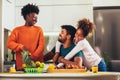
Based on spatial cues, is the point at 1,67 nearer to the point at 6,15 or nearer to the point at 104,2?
the point at 6,15

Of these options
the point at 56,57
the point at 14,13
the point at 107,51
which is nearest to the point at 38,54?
the point at 56,57

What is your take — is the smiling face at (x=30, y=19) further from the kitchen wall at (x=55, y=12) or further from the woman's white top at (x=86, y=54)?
the woman's white top at (x=86, y=54)

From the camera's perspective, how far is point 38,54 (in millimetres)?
2506

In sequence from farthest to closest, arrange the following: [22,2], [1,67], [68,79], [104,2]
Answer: [104,2] < [22,2] < [1,67] < [68,79]

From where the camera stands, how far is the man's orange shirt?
2488mm

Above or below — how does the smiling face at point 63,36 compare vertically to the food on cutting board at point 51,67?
above

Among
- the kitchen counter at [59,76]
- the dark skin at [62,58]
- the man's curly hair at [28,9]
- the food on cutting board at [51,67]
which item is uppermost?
the man's curly hair at [28,9]

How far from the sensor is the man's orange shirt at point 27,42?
2.49 meters

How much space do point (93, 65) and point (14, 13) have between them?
0.98m

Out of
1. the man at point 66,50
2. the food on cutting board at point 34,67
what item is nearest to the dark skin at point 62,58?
the man at point 66,50

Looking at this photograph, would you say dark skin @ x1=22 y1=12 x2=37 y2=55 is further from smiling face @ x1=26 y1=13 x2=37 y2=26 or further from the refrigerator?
the refrigerator

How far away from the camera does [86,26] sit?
2545mm

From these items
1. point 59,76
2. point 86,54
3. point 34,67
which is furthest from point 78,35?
point 59,76

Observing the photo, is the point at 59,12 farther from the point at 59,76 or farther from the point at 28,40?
the point at 59,76
